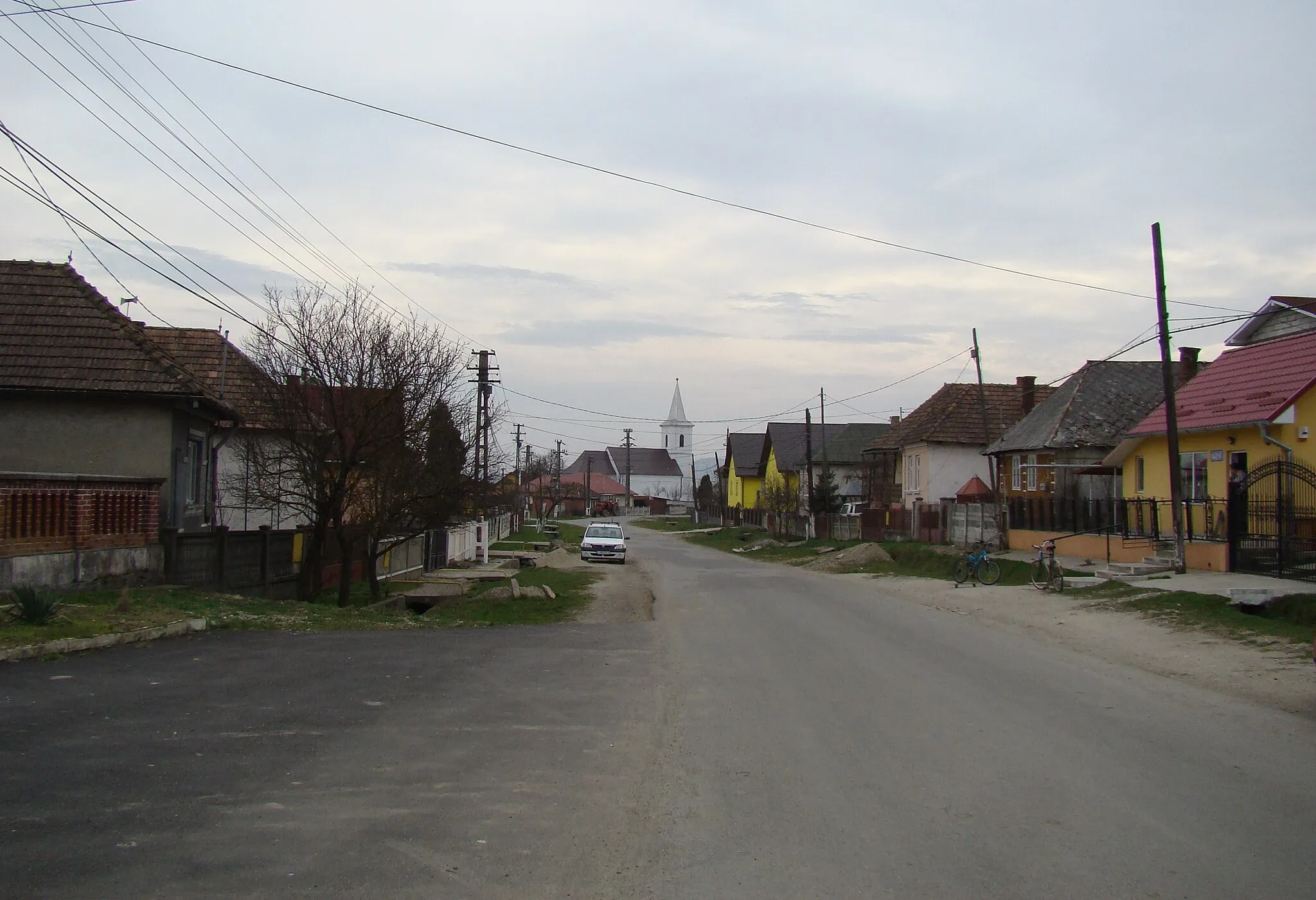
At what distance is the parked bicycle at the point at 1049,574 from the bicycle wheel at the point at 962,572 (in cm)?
271

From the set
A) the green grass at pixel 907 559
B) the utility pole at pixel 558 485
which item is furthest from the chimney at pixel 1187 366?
the utility pole at pixel 558 485

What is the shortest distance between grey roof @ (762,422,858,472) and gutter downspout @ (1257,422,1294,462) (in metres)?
49.5

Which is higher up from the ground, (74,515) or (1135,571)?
(74,515)

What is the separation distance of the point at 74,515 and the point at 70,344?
5.05 m

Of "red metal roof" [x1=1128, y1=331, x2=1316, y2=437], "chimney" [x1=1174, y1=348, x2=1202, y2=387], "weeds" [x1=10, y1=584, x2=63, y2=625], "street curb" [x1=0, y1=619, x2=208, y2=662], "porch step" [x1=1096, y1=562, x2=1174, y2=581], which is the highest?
"chimney" [x1=1174, y1=348, x2=1202, y2=387]

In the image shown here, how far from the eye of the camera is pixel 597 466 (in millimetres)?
162625

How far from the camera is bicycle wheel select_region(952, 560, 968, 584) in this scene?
25750 mm

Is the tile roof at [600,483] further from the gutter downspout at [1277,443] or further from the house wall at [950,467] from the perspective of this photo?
the gutter downspout at [1277,443]

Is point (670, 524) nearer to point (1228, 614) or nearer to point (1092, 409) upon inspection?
point (1092, 409)

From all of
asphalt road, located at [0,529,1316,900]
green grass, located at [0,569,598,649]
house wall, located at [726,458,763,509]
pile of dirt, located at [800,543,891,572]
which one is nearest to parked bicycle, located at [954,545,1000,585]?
pile of dirt, located at [800,543,891,572]

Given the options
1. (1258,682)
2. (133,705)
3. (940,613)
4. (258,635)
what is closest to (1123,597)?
(940,613)

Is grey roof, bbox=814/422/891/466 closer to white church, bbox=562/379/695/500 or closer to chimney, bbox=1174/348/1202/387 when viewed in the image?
chimney, bbox=1174/348/1202/387

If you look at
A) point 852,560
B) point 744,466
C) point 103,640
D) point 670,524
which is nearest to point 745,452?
point 744,466

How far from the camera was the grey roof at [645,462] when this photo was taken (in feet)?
522
